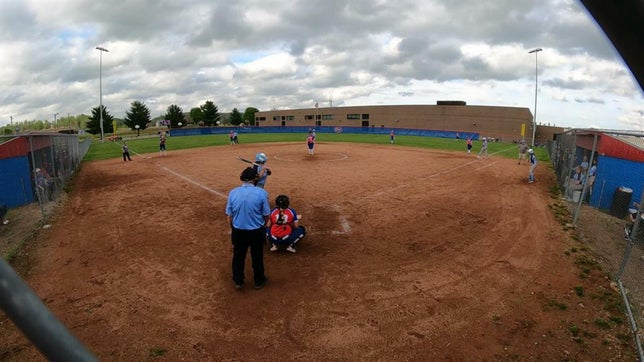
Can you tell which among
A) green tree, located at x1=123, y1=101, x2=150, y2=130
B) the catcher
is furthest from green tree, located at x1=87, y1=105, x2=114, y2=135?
the catcher

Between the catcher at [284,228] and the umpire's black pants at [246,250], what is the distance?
1.45 metres

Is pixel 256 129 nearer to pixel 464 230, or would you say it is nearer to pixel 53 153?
pixel 53 153

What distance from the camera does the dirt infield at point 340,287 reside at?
507 cm

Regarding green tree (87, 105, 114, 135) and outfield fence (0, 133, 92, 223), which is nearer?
outfield fence (0, 133, 92, 223)

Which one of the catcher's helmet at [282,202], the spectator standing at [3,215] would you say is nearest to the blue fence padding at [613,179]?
the catcher's helmet at [282,202]

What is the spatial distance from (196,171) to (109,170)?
5.63 metres

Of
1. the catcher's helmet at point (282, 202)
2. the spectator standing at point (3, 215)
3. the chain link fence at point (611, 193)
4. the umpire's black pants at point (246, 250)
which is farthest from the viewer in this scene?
the spectator standing at point (3, 215)

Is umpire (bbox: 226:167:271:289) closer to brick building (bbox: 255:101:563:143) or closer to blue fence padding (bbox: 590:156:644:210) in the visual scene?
blue fence padding (bbox: 590:156:644:210)

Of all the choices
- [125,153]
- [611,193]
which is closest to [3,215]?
Result: [125,153]

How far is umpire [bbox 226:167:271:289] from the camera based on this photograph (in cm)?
600

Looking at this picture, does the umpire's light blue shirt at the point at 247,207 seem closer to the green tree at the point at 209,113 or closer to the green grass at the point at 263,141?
the green grass at the point at 263,141

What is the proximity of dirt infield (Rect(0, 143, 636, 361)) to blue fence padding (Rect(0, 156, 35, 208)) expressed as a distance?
6.31 feet

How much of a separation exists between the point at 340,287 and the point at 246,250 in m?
1.83

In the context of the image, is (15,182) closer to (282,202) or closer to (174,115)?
(282,202)
